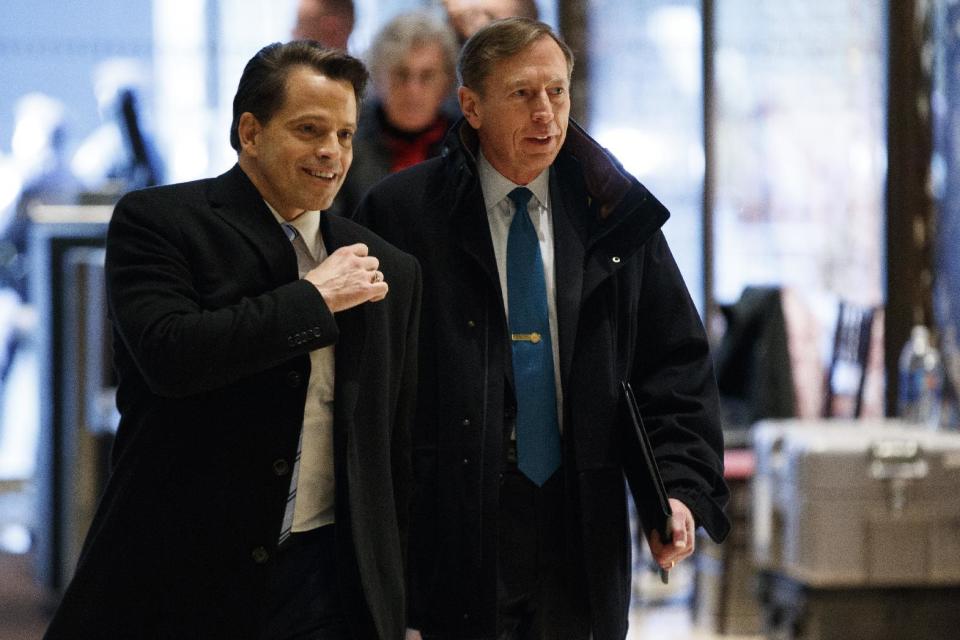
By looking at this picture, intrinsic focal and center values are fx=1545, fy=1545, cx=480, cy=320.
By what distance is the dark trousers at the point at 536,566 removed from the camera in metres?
2.41

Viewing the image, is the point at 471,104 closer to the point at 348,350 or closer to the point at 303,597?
the point at 348,350

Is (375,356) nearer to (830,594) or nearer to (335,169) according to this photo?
(335,169)

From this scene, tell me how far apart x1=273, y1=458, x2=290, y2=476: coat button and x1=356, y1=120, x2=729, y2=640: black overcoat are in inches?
16.1

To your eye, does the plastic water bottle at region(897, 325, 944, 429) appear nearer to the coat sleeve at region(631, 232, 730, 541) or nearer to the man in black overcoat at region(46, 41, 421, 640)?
the coat sleeve at region(631, 232, 730, 541)

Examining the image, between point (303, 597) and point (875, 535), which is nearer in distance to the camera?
point (303, 597)

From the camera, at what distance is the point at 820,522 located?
4945 millimetres

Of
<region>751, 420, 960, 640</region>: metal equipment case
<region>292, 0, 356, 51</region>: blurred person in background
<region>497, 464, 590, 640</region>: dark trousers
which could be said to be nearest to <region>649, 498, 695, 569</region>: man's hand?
<region>497, 464, 590, 640</region>: dark trousers

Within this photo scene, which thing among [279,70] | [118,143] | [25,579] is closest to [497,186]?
[279,70]

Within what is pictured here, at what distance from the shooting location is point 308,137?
83.0 inches

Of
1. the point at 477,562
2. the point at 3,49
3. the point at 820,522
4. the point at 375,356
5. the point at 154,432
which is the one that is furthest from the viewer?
the point at 3,49

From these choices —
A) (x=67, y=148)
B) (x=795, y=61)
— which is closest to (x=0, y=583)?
(x=67, y=148)

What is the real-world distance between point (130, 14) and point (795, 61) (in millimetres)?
3334

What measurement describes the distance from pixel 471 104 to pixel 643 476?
0.66m

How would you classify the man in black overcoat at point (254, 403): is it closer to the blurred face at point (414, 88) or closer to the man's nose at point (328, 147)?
the man's nose at point (328, 147)
